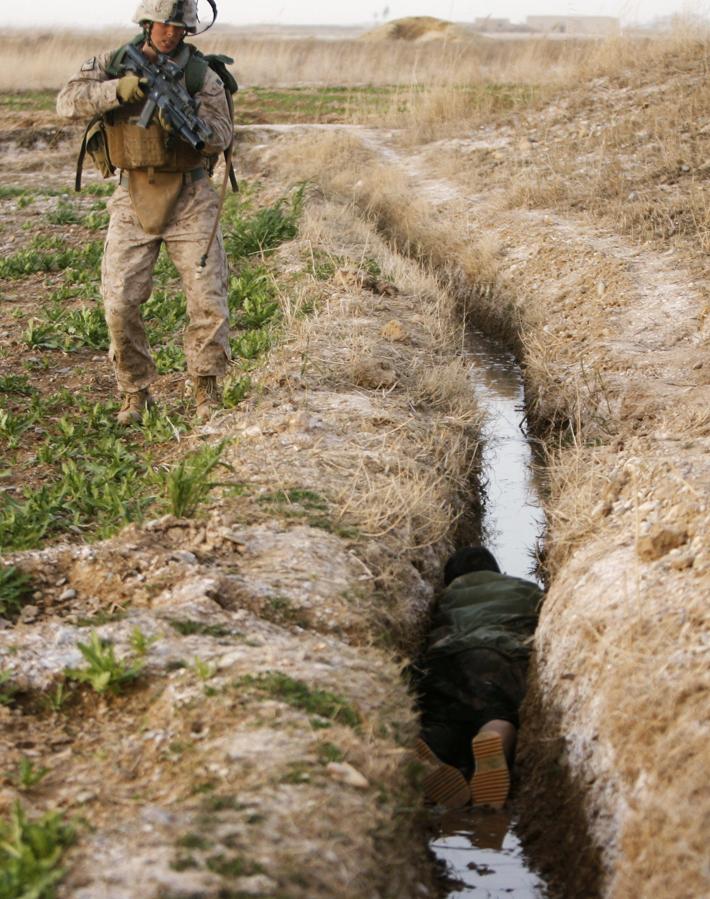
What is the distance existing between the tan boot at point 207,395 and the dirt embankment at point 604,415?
177 cm

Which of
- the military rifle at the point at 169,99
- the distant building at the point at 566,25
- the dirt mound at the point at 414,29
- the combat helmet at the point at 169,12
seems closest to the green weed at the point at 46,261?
the military rifle at the point at 169,99

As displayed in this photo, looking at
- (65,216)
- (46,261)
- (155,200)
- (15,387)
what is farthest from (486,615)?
(65,216)

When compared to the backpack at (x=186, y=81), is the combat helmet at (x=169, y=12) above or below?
above

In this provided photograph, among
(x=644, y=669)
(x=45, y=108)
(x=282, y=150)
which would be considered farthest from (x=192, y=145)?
(x=45, y=108)

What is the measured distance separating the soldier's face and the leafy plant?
3.16m

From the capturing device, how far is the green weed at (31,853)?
2.65 m

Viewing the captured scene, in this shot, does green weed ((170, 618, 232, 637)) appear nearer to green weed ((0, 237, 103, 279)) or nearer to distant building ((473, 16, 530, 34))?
green weed ((0, 237, 103, 279))

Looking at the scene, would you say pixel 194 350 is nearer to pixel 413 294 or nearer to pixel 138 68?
pixel 138 68

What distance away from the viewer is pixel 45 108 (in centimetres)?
2042

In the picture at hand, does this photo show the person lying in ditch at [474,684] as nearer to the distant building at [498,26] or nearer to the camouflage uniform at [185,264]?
the camouflage uniform at [185,264]

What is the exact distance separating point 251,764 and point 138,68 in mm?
3664

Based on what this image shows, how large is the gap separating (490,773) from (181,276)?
3072 millimetres

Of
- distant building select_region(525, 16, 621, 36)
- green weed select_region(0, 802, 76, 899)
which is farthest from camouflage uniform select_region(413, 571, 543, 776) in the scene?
distant building select_region(525, 16, 621, 36)

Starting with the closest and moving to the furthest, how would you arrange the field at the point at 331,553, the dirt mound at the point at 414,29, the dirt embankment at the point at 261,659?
the dirt embankment at the point at 261,659, the field at the point at 331,553, the dirt mound at the point at 414,29
